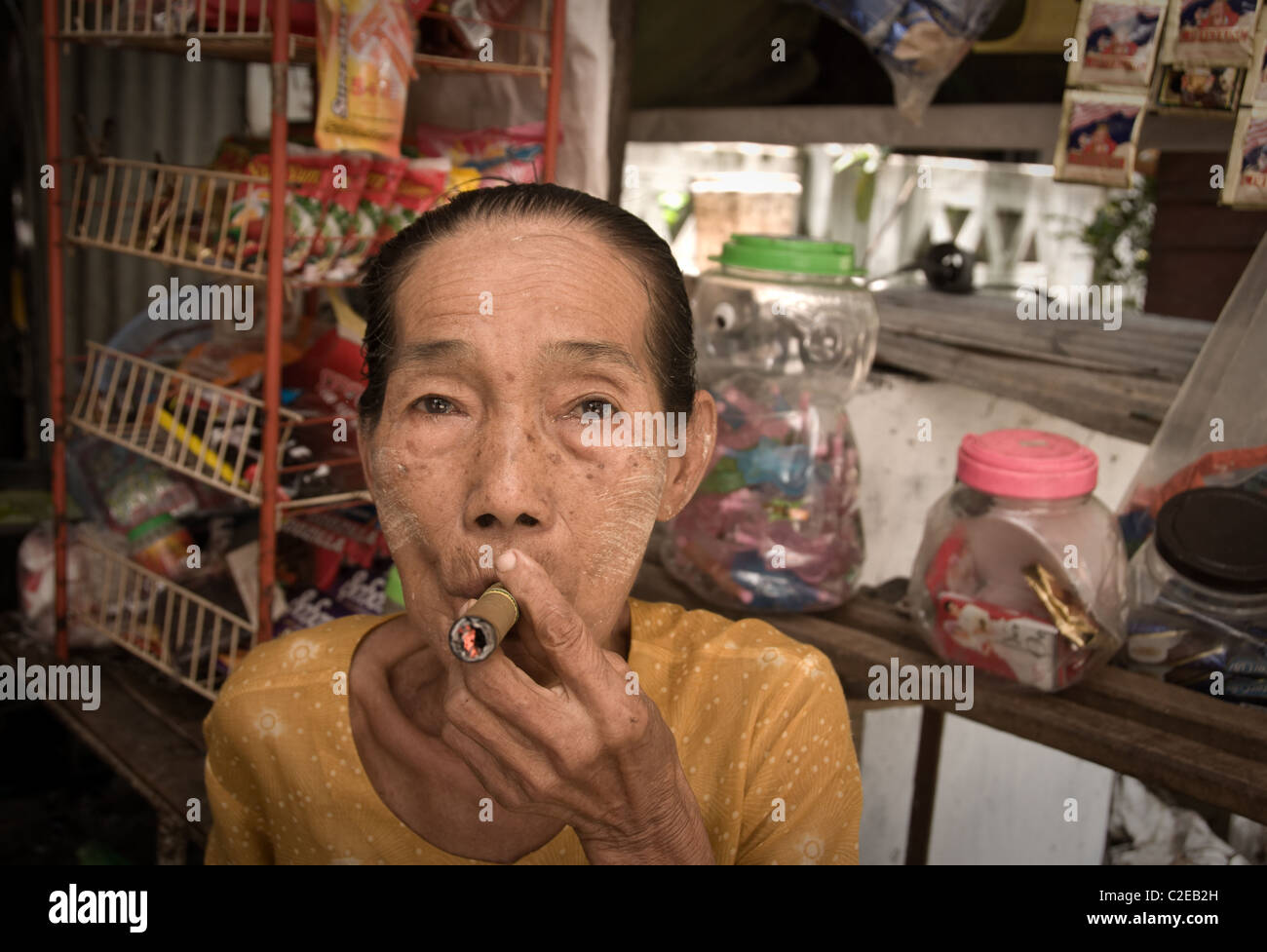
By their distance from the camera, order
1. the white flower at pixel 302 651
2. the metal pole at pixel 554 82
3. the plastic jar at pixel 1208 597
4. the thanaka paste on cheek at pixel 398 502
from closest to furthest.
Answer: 1. the thanaka paste on cheek at pixel 398 502
2. the white flower at pixel 302 651
3. the plastic jar at pixel 1208 597
4. the metal pole at pixel 554 82

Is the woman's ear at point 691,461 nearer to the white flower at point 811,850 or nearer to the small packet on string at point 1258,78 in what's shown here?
the white flower at point 811,850

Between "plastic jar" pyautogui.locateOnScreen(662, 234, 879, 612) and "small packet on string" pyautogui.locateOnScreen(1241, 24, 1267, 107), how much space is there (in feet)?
2.66

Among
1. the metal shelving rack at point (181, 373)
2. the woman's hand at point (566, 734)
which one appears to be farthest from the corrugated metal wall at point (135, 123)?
the woman's hand at point (566, 734)

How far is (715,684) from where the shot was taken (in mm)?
1521

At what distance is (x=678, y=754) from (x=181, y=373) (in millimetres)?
1669

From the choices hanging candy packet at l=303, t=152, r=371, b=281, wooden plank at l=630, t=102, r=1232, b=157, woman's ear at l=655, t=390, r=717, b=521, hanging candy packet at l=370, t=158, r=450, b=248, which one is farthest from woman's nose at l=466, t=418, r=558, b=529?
wooden plank at l=630, t=102, r=1232, b=157

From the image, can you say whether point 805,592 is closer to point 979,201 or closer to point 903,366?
point 903,366

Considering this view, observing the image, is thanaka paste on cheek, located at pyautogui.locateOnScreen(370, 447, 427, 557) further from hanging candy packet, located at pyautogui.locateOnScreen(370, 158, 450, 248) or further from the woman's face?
hanging candy packet, located at pyautogui.locateOnScreen(370, 158, 450, 248)

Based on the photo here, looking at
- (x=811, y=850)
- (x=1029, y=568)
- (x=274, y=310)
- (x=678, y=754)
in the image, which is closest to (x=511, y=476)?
(x=678, y=754)

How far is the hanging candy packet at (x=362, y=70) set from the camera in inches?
83.2

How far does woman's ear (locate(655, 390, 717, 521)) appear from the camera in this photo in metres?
1.46

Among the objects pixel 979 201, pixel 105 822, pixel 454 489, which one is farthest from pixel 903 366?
pixel 979 201

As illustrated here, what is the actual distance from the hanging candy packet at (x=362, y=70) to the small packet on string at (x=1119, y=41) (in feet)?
4.61
